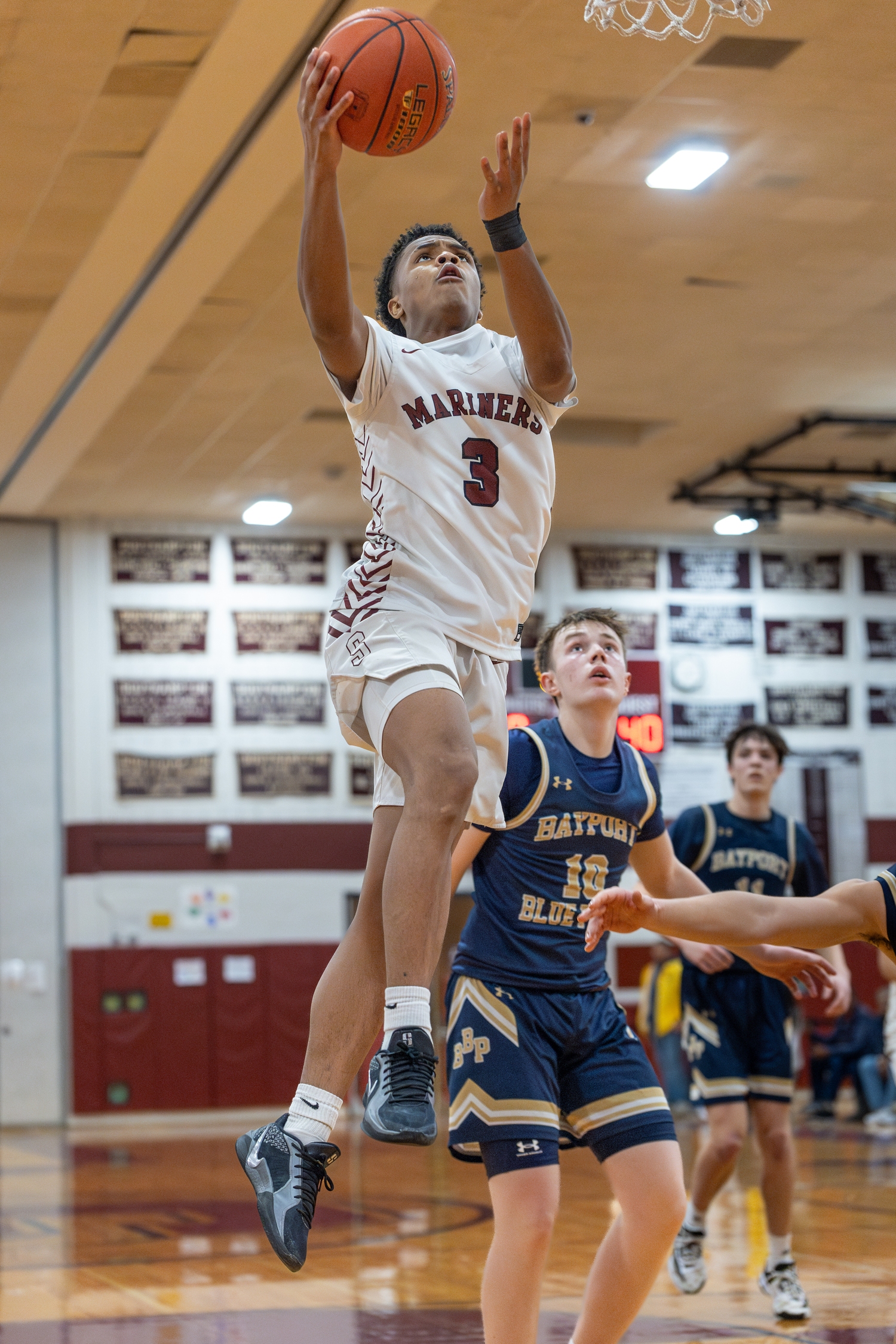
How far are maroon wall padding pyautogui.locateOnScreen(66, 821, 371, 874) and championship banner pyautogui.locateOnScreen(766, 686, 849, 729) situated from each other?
4.98 metres

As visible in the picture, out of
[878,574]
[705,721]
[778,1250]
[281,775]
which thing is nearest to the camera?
[778,1250]

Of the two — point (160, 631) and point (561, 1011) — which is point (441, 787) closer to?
point (561, 1011)

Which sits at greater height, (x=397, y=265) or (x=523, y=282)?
(x=397, y=265)

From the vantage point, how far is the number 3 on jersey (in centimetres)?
356

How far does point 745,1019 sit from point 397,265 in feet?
14.4

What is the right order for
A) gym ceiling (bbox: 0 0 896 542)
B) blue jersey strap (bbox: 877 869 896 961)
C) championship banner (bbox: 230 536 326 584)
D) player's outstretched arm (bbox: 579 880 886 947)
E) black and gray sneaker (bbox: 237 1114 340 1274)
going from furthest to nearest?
championship banner (bbox: 230 536 326 584) → gym ceiling (bbox: 0 0 896 542) → blue jersey strap (bbox: 877 869 896 961) → player's outstretched arm (bbox: 579 880 886 947) → black and gray sneaker (bbox: 237 1114 340 1274)

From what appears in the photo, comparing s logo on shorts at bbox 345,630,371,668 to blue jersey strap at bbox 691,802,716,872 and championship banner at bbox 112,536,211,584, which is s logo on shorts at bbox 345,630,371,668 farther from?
championship banner at bbox 112,536,211,584

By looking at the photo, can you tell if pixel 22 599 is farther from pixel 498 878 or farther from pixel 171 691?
pixel 498 878

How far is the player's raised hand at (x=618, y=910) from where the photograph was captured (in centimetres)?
365

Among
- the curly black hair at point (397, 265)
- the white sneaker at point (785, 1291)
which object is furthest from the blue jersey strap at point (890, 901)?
the white sneaker at point (785, 1291)

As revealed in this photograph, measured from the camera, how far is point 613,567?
18.9 meters

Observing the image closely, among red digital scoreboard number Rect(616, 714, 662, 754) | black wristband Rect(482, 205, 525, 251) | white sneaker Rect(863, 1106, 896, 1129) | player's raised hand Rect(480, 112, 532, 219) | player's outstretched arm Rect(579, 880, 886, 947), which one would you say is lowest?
white sneaker Rect(863, 1106, 896, 1129)

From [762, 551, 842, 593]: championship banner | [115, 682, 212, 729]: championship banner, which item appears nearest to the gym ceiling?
[115, 682, 212, 729]: championship banner

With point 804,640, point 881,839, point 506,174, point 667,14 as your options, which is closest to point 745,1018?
point 667,14
